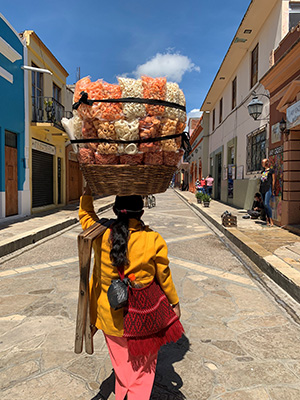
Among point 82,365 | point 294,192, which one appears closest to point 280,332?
point 82,365

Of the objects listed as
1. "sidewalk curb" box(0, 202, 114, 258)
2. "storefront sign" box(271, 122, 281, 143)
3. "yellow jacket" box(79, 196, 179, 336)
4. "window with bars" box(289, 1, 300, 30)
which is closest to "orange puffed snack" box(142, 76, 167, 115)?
"yellow jacket" box(79, 196, 179, 336)

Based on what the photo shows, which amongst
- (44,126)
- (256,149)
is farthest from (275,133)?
(44,126)

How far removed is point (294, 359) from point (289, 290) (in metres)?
1.57

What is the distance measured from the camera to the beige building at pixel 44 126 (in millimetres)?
11867

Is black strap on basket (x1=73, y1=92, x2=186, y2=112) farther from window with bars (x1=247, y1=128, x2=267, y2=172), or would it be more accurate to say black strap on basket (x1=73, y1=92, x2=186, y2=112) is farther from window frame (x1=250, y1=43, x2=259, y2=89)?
window frame (x1=250, y1=43, x2=259, y2=89)

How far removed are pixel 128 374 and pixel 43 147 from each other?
41.3 feet

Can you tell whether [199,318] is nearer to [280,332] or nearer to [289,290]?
[280,332]

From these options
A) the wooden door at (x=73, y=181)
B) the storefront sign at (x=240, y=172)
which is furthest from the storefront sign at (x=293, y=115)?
the wooden door at (x=73, y=181)

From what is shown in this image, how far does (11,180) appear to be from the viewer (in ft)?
34.5

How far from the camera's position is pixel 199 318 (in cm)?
325

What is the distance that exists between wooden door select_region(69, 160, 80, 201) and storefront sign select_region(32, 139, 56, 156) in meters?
3.01

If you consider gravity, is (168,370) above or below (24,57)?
below

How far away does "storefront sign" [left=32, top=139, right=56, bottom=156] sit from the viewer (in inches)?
483

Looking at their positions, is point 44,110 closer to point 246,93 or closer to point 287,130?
point 246,93
